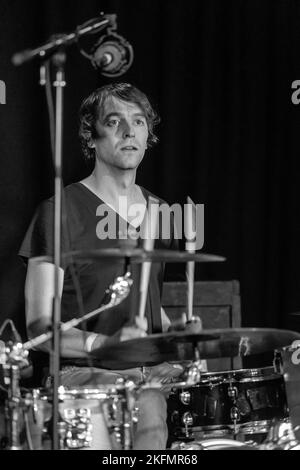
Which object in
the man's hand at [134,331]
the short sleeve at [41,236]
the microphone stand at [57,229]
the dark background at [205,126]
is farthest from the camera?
the dark background at [205,126]

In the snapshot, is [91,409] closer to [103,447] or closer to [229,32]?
[103,447]

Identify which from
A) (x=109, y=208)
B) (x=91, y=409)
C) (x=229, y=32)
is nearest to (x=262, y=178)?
(x=229, y=32)

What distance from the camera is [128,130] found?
263cm

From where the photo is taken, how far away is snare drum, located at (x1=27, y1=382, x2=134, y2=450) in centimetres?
192

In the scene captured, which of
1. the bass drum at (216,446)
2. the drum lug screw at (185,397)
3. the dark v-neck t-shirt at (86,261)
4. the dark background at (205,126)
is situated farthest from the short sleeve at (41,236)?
the bass drum at (216,446)

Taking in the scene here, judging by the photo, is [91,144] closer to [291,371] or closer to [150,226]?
[150,226]

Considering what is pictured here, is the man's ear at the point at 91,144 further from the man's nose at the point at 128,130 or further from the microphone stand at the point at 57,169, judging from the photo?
the microphone stand at the point at 57,169

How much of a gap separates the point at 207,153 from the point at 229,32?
49 centimetres

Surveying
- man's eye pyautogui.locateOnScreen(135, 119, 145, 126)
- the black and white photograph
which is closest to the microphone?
the black and white photograph

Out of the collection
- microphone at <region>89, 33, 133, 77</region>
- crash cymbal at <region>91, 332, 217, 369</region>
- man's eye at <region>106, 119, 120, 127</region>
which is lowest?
crash cymbal at <region>91, 332, 217, 369</region>

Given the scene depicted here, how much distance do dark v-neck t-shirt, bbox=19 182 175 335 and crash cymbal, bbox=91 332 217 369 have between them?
30 cm

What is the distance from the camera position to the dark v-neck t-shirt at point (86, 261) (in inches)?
98.0

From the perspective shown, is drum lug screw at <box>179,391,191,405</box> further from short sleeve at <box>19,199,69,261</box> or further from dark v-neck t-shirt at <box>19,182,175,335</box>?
short sleeve at <box>19,199,69,261</box>

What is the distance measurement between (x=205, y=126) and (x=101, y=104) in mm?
647
